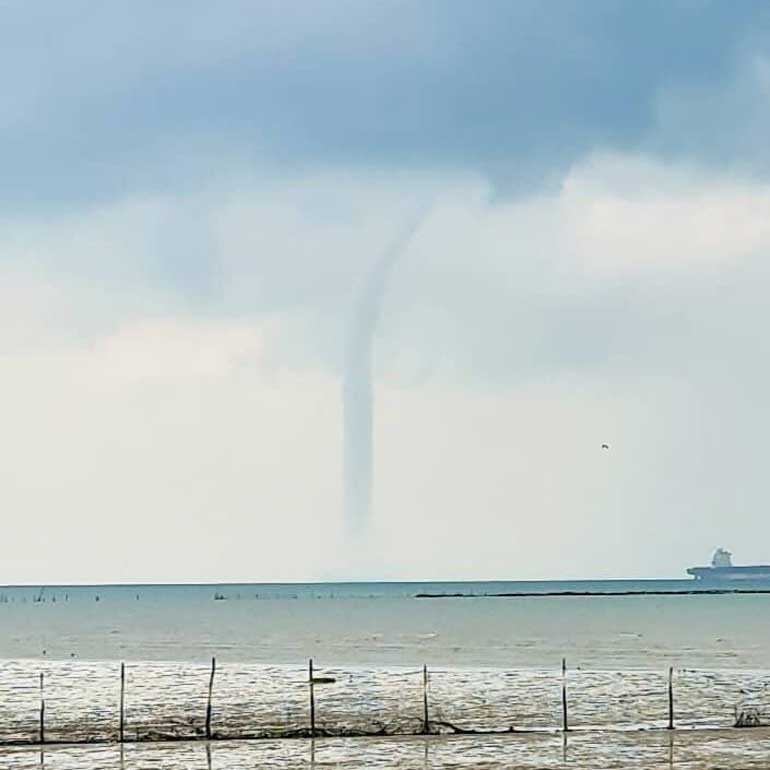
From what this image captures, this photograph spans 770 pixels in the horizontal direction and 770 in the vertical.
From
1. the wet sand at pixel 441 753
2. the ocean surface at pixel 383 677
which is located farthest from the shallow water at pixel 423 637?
the wet sand at pixel 441 753

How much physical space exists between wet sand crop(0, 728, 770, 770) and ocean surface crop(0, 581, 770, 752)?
111 centimetres

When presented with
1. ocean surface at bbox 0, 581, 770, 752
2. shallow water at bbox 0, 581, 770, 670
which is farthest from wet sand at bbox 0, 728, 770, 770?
shallow water at bbox 0, 581, 770, 670

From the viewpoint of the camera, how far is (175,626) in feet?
517

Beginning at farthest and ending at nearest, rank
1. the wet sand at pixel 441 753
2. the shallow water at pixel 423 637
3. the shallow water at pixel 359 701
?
the shallow water at pixel 423 637, the shallow water at pixel 359 701, the wet sand at pixel 441 753

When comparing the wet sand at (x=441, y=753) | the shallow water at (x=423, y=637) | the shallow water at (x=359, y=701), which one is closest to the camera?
the wet sand at (x=441, y=753)

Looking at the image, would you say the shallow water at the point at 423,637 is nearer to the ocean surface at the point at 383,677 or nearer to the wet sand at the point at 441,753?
the ocean surface at the point at 383,677

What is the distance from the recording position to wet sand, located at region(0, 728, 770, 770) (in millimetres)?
38594

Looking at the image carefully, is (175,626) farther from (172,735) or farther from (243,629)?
(172,735)

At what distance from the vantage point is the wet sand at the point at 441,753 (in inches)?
1519

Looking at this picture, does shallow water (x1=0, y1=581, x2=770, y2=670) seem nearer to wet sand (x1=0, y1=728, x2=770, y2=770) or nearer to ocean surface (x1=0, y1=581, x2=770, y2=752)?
ocean surface (x1=0, y1=581, x2=770, y2=752)

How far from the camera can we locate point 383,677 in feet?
245

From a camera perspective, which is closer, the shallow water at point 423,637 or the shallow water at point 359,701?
the shallow water at point 359,701

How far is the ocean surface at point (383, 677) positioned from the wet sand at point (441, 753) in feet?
3.64

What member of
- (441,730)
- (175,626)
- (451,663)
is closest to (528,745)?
(441,730)
